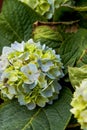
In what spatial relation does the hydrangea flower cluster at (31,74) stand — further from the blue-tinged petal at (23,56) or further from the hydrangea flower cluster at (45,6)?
the hydrangea flower cluster at (45,6)

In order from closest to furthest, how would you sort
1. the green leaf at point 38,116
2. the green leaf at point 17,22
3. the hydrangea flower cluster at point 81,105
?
the hydrangea flower cluster at point 81,105, the green leaf at point 38,116, the green leaf at point 17,22

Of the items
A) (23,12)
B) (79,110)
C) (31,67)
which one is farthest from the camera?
(23,12)

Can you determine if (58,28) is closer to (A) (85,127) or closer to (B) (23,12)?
(B) (23,12)

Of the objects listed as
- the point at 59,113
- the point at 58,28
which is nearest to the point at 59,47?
the point at 58,28

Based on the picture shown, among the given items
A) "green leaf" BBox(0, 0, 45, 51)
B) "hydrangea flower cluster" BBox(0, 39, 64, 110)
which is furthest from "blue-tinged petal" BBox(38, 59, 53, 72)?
"green leaf" BBox(0, 0, 45, 51)

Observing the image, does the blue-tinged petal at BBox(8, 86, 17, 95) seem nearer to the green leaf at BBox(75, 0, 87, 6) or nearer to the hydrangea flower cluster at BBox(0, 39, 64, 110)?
the hydrangea flower cluster at BBox(0, 39, 64, 110)

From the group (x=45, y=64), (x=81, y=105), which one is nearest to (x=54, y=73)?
(x=45, y=64)

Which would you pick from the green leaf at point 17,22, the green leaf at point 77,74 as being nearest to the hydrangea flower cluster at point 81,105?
the green leaf at point 77,74
